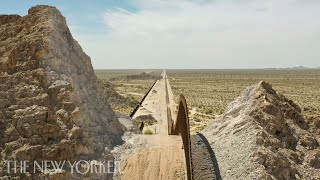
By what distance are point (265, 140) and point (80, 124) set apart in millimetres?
8848

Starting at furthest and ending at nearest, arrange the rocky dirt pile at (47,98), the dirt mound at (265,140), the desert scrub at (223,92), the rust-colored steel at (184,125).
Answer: the desert scrub at (223,92) < the rust-colored steel at (184,125) < the rocky dirt pile at (47,98) < the dirt mound at (265,140)

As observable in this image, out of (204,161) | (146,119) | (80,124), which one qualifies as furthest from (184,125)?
(146,119)

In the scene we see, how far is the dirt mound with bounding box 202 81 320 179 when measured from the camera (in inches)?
630

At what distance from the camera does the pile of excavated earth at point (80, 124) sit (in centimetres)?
1650

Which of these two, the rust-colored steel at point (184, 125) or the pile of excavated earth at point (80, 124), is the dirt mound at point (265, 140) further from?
the rust-colored steel at point (184, 125)

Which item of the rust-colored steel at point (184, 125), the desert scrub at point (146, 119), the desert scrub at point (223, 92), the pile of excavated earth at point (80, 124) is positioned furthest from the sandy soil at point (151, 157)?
the desert scrub at point (146, 119)

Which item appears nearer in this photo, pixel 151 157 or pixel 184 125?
pixel 151 157

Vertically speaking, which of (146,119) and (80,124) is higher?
(80,124)

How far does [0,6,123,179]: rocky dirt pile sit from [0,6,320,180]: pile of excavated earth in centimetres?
4

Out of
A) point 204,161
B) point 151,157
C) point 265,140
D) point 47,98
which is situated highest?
point 47,98

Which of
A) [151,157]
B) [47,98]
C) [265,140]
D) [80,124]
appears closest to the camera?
[265,140]

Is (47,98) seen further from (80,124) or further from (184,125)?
(184,125)

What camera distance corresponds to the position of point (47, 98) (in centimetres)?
1861

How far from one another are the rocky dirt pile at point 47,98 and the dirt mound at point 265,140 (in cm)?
621
